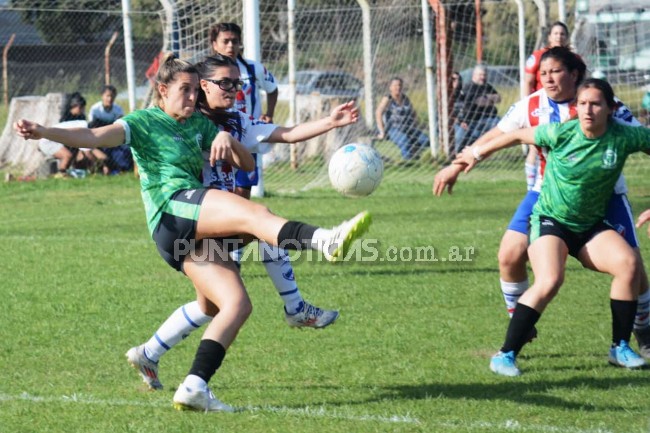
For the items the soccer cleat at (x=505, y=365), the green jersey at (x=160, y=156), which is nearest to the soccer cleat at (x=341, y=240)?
the green jersey at (x=160, y=156)

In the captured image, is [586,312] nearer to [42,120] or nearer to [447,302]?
[447,302]

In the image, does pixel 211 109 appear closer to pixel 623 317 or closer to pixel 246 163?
pixel 246 163

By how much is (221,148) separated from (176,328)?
3.45 feet

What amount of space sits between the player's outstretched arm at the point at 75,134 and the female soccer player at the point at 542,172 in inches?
81.9

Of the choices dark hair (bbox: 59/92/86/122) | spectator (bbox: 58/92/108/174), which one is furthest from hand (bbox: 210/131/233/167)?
dark hair (bbox: 59/92/86/122)

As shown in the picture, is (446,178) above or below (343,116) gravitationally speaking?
below

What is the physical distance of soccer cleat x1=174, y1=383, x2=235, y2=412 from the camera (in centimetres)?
484

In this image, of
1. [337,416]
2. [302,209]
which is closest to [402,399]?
[337,416]

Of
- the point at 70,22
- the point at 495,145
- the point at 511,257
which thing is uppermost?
the point at 495,145

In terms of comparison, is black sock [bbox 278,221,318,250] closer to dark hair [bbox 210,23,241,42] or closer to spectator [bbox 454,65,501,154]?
dark hair [bbox 210,23,241,42]

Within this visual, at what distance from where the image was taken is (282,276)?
20.9 feet

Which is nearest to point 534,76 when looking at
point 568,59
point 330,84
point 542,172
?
point 542,172

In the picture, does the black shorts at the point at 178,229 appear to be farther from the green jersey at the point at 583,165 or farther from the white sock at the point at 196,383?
the green jersey at the point at 583,165

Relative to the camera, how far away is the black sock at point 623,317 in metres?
5.70
